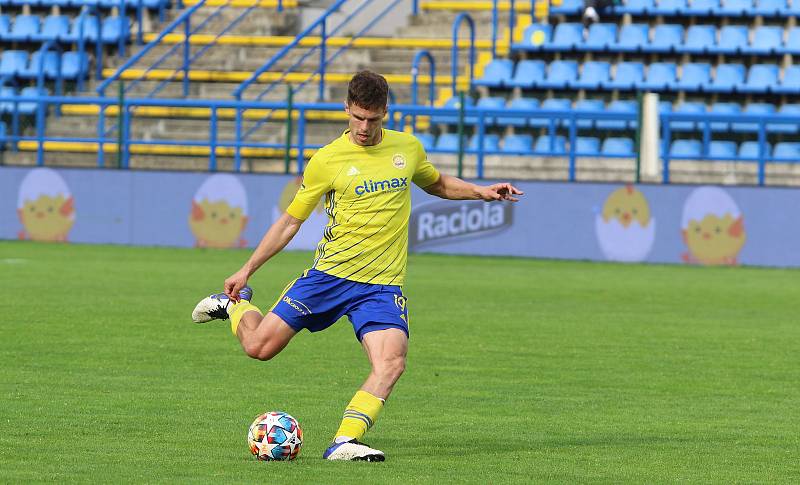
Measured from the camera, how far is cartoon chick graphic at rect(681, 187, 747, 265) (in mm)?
22188

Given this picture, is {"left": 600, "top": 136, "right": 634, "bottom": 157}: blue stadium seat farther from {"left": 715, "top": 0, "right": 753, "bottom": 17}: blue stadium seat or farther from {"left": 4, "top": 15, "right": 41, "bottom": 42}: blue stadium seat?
{"left": 4, "top": 15, "right": 41, "bottom": 42}: blue stadium seat

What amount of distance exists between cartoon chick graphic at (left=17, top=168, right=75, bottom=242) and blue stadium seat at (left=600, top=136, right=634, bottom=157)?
8014 mm

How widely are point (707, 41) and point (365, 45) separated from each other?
21.2 ft

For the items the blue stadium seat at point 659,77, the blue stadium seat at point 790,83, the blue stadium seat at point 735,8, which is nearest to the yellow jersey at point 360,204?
the blue stadium seat at point 790,83

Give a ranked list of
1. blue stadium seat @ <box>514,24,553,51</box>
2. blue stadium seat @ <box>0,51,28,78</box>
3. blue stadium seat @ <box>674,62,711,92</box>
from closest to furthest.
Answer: blue stadium seat @ <box>674,62,711,92</box>
blue stadium seat @ <box>514,24,553,51</box>
blue stadium seat @ <box>0,51,28,78</box>

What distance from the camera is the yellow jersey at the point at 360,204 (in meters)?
7.72

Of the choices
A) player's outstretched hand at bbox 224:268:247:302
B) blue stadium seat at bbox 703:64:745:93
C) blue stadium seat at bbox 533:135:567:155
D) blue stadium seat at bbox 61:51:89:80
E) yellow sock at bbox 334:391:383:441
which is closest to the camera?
yellow sock at bbox 334:391:383:441

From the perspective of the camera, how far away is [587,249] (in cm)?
2286

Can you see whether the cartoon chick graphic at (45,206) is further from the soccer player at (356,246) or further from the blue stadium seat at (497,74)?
the soccer player at (356,246)

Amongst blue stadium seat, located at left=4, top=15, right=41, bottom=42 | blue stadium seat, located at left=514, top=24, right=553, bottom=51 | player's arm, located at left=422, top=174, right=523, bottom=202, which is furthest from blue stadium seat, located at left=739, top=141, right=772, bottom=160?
player's arm, located at left=422, top=174, right=523, bottom=202

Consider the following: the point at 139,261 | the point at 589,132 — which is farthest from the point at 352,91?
the point at 589,132

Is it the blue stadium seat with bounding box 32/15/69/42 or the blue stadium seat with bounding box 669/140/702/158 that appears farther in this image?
the blue stadium seat with bounding box 32/15/69/42

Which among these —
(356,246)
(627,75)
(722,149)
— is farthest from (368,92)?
(627,75)

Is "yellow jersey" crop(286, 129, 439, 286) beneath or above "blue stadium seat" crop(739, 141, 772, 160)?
beneath
